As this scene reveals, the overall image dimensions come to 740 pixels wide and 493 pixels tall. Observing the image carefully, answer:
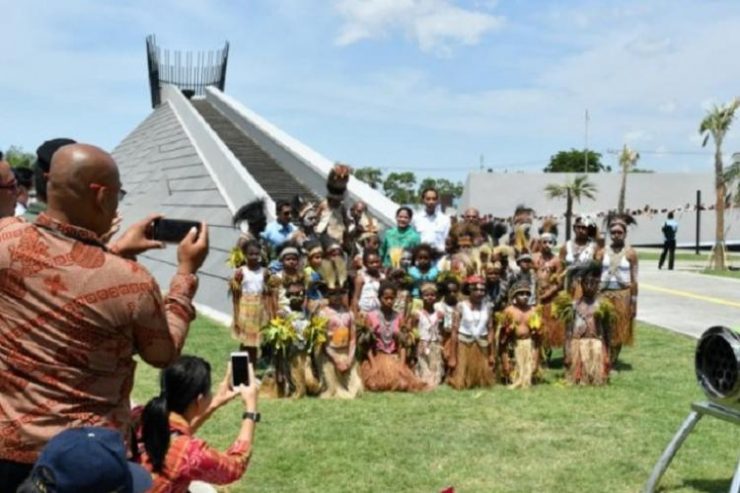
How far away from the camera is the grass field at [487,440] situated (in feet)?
17.7

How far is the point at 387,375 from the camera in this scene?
8.03 meters

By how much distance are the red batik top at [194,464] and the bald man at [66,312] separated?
0.84 meters

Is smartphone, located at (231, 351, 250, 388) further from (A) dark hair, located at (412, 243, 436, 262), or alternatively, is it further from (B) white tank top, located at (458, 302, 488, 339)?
(A) dark hair, located at (412, 243, 436, 262)

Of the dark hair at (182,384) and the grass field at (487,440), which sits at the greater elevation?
the dark hair at (182,384)

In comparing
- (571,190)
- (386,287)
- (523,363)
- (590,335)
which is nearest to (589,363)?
(590,335)

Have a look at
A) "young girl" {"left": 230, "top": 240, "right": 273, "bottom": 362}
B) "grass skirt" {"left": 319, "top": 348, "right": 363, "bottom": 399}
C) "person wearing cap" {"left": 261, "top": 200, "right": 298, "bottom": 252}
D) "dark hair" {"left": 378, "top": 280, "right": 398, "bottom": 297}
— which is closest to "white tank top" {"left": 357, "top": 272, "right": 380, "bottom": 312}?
"dark hair" {"left": 378, "top": 280, "right": 398, "bottom": 297}

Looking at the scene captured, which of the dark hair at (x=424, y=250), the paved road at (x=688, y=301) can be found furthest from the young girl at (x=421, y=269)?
the paved road at (x=688, y=301)

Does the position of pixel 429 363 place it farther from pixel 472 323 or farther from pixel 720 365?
pixel 720 365

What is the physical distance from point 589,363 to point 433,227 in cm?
246

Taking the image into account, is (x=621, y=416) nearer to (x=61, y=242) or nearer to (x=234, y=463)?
(x=234, y=463)

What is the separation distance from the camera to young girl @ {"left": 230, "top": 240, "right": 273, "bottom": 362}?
8.61 m

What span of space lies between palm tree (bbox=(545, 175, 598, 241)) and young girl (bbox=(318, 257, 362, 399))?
32.9m

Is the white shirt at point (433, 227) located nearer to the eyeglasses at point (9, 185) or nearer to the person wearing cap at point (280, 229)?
the person wearing cap at point (280, 229)

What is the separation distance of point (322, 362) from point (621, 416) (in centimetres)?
254
